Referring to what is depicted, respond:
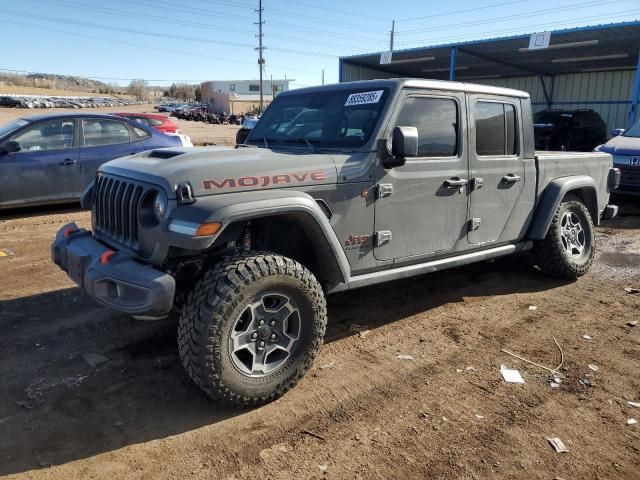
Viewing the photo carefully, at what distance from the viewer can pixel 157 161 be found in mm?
3367

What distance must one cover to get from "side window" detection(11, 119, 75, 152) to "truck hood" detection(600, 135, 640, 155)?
362 inches

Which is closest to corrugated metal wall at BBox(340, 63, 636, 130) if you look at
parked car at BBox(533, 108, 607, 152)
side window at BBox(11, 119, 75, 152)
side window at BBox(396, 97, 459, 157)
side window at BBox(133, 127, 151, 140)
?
parked car at BBox(533, 108, 607, 152)

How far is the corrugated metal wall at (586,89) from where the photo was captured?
69.7 feet

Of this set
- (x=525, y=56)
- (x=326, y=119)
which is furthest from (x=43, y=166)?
(x=525, y=56)

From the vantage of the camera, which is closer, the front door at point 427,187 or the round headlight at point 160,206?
the round headlight at point 160,206

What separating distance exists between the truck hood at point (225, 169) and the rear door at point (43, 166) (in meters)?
4.55

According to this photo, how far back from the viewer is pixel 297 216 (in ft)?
10.4

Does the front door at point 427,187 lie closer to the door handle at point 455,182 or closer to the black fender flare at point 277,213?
the door handle at point 455,182

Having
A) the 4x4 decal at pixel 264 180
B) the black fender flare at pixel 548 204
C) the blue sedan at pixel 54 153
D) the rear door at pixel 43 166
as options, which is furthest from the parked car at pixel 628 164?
the rear door at pixel 43 166

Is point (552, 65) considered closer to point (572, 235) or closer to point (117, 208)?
point (572, 235)

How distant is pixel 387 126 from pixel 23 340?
3152mm

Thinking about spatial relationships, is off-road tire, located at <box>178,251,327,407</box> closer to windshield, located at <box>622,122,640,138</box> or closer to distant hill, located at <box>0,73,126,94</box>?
windshield, located at <box>622,122,640,138</box>

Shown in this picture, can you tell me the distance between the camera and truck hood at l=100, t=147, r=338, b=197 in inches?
116

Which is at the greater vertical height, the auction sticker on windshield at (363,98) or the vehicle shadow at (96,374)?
the auction sticker on windshield at (363,98)
